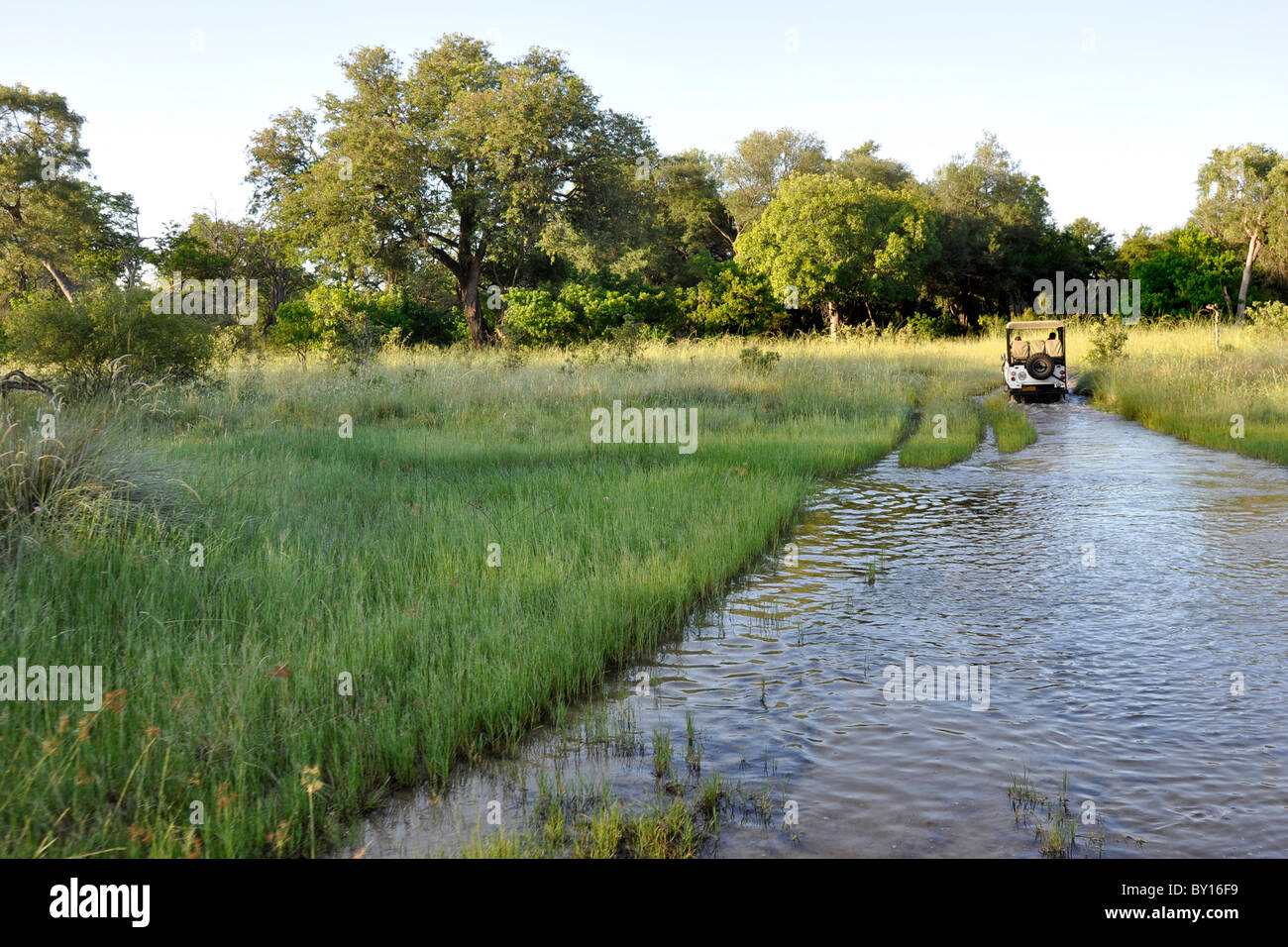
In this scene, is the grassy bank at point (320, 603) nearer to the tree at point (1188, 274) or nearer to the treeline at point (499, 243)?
the treeline at point (499, 243)

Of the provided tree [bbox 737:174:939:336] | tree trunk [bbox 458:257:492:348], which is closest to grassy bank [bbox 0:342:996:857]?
tree trunk [bbox 458:257:492:348]

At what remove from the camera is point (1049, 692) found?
195 inches

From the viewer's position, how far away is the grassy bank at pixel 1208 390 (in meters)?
16.1

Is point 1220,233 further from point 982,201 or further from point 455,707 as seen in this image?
point 455,707

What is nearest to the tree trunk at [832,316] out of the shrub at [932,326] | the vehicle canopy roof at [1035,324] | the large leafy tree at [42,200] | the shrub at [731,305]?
the shrub at [731,305]

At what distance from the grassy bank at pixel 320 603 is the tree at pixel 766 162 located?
50.4 m

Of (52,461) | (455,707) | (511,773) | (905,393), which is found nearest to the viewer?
(511,773)

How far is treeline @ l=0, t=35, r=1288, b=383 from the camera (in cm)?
2941

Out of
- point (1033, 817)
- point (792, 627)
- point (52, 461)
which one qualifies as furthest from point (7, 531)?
point (1033, 817)

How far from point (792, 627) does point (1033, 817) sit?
2.78 meters

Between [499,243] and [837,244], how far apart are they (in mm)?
16171

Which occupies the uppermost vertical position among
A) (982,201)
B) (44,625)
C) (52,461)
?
(982,201)

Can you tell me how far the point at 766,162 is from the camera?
61.9 meters

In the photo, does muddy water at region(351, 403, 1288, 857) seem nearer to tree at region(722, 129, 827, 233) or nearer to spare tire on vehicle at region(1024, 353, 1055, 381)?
spare tire on vehicle at region(1024, 353, 1055, 381)
